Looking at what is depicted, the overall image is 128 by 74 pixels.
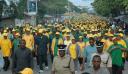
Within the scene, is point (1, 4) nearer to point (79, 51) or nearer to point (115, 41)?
point (79, 51)

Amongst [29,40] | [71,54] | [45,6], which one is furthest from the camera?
[45,6]

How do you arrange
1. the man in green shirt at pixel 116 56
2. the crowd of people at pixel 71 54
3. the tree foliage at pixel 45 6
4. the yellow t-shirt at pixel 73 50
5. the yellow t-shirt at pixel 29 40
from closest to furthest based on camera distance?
the crowd of people at pixel 71 54
the man in green shirt at pixel 116 56
the yellow t-shirt at pixel 73 50
the yellow t-shirt at pixel 29 40
the tree foliage at pixel 45 6

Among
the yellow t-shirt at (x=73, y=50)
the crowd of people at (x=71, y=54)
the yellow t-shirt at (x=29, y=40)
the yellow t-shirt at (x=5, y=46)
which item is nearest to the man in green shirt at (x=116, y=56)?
the crowd of people at (x=71, y=54)

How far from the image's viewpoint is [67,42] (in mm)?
18938

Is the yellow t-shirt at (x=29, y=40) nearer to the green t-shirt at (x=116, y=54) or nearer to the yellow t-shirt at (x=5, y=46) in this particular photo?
the yellow t-shirt at (x=5, y=46)

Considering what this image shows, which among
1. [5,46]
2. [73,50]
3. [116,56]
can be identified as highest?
[116,56]

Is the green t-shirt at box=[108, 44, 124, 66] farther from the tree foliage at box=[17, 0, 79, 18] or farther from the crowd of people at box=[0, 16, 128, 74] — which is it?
the tree foliage at box=[17, 0, 79, 18]

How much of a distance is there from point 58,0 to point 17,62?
383ft

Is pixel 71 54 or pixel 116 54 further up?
pixel 116 54

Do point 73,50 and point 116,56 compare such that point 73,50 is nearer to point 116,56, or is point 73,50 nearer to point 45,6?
point 116,56

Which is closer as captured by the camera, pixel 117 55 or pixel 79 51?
pixel 117 55

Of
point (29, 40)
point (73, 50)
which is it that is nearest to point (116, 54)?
point (73, 50)

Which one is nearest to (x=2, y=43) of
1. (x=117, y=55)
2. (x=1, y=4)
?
(x=117, y=55)

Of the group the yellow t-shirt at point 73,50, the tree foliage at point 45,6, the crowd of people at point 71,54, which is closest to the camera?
the crowd of people at point 71,54
